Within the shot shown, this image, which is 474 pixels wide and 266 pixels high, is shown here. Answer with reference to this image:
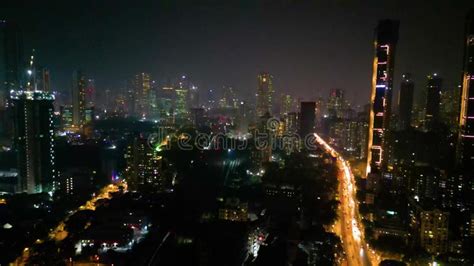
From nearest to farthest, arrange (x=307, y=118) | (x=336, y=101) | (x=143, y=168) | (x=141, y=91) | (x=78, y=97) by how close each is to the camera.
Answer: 1. (x=143, y=168)
2. (x=307, y=118)
3. (x=78, y=97)
4. (x=336, y=101)
5. (x=141, y=91)

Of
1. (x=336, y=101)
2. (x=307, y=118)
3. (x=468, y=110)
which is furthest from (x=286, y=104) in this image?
(x=468, y=110)

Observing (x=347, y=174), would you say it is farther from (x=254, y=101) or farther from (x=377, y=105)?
(x=254, y=101)

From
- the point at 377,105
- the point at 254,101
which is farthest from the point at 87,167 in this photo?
the point at 254,101

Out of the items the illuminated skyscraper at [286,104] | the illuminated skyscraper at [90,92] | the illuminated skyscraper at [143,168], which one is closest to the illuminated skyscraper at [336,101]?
the illuminated skyscraper at [286,104]

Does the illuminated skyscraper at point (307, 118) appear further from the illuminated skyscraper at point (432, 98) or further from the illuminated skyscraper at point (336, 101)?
the illuminated skyscraper at point (336, 101)

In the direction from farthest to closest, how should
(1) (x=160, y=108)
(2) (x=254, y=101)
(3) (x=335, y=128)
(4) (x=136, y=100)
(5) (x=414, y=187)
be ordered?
(4) (x=136, y=100), (1) (x=160, y=108), (2) (x=254, y=101), (3) (x=335, y=128), (5) (x=414, y=187)

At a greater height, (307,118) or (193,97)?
(193,97)

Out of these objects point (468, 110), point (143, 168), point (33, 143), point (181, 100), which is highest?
point (181, 100)

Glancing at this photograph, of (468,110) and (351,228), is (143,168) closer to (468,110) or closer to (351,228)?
(351,228)
